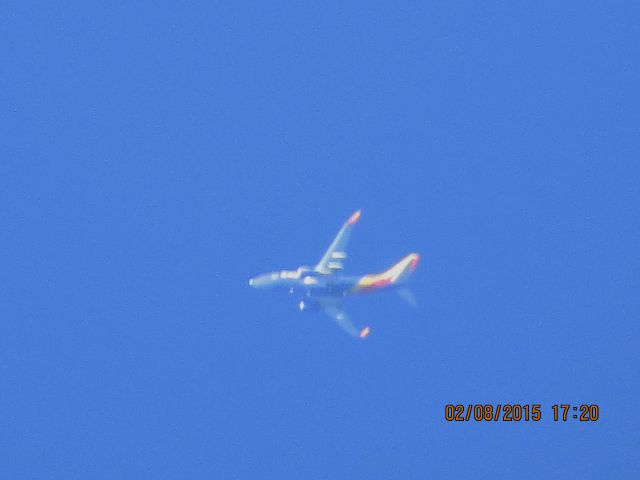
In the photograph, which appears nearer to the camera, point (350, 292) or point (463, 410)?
point (350, 292)

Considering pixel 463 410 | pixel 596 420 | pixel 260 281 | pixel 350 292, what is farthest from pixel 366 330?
pixel 596 420

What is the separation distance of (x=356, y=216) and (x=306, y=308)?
0.78 metres

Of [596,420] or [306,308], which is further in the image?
[596,420]

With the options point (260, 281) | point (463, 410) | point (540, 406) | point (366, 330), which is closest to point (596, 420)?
point (540, 406)

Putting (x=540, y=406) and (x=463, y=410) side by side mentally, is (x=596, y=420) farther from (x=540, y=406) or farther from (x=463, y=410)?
(x=463, y=410)

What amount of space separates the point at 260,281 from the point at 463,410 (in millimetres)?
2669

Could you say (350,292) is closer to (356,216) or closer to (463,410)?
(356,216)

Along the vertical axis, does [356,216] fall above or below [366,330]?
above

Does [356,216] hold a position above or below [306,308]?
above

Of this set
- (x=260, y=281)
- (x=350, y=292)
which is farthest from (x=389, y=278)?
(x=260, y=281)

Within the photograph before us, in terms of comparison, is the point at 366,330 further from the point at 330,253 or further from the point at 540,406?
the point at 540,406

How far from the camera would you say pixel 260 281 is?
781 centimetres

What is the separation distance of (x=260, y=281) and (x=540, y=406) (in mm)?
3280

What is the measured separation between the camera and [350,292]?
772 cm
